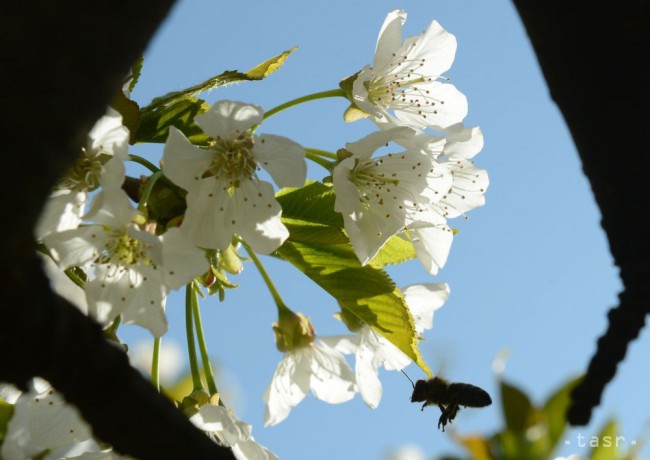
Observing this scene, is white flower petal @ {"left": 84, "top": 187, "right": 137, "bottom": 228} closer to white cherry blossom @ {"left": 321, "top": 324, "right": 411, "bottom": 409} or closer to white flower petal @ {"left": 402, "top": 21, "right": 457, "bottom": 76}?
white cherry blossom @ {"left": 321, "top": 324, "right": 411, "bottom": 409}

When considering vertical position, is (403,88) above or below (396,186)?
above

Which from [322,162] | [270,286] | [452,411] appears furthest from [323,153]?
[452,411]

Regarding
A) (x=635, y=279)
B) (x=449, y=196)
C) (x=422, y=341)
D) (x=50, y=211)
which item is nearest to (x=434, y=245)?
(x=449, y=196)

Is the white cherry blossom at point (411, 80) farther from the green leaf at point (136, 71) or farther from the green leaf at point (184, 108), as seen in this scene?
the green leaf at point (136, 71)

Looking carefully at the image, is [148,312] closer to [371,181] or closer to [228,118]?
[228,118]

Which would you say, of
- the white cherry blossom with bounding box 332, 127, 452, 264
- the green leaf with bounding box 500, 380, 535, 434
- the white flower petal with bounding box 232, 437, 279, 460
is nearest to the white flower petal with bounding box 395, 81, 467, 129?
the white cherry blossom with bounding box 332, 127, 452, 264

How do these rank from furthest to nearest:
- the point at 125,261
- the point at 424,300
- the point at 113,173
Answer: the point at 424,300 < the point at 125,261 < the point at 113,173

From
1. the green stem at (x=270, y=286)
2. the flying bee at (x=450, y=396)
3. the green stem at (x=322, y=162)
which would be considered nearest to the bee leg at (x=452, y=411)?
the flying bee at (x=450, y=396)
